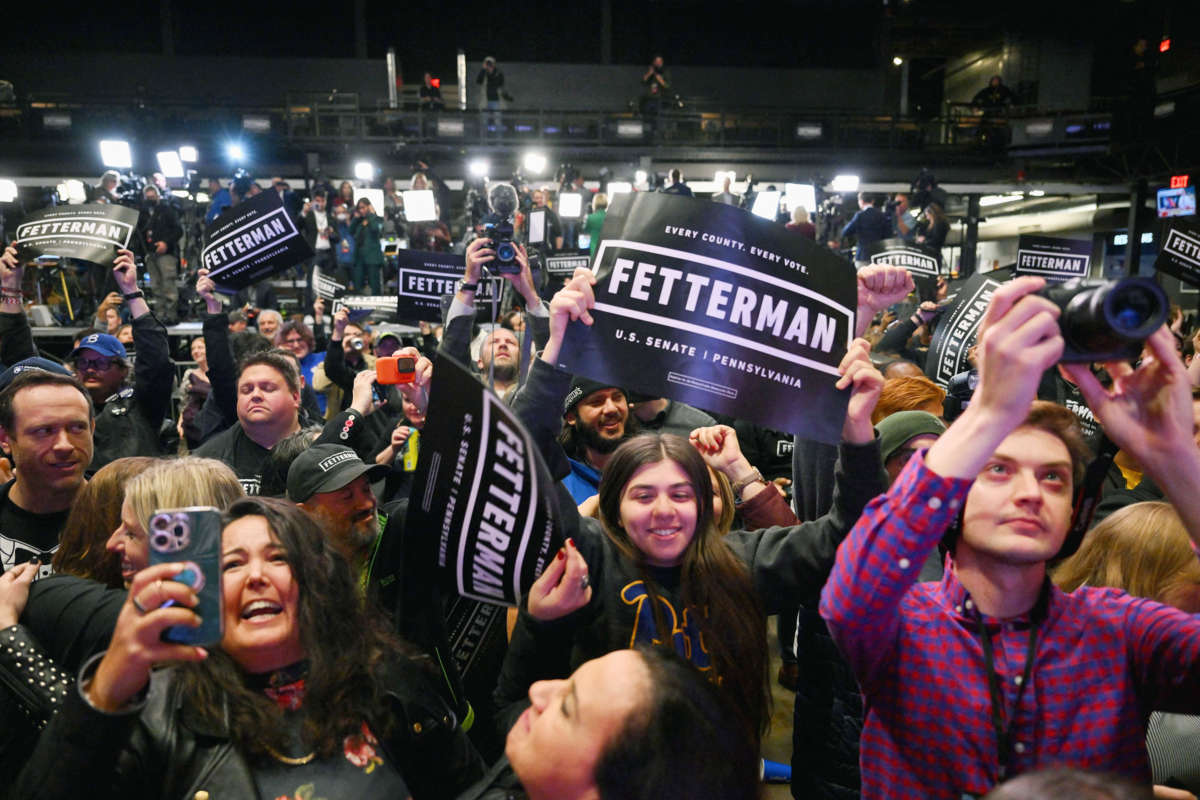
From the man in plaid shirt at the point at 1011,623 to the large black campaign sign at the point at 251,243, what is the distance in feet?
12.8

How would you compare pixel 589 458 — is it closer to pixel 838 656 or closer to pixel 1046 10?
pixel 838 656

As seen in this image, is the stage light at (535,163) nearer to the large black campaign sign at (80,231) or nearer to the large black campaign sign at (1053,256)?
the large black campaign sign at (1053,256)

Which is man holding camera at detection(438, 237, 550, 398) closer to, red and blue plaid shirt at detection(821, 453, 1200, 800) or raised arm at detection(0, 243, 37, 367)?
red and blue plaid shirt at detection(821, 453, 1200, 800)

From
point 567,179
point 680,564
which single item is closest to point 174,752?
point 680,564

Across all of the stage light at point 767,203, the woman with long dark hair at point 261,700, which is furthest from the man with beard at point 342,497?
the stage light at point 767,203

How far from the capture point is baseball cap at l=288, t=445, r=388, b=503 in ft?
8.29

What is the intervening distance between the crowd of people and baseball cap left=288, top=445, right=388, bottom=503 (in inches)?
0.5

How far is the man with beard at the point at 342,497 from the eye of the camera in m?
2.53

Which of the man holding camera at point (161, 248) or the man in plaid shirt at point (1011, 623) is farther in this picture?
the man holding camera at point (161, 248)

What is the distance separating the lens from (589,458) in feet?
10.5

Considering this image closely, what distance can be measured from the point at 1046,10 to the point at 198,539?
1000 inches

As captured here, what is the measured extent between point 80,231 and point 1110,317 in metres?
4.38

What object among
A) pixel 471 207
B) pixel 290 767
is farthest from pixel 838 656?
pixel 471 207

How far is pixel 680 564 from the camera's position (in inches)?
80.4
